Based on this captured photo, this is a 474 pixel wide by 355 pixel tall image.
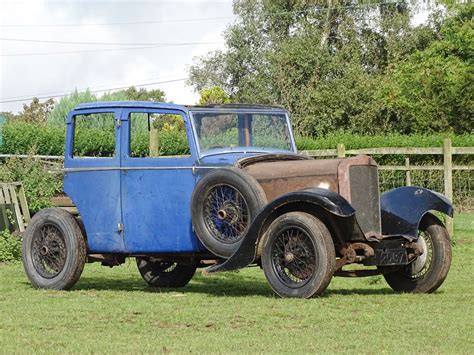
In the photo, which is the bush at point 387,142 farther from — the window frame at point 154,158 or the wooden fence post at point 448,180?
the window frame at point 154,158

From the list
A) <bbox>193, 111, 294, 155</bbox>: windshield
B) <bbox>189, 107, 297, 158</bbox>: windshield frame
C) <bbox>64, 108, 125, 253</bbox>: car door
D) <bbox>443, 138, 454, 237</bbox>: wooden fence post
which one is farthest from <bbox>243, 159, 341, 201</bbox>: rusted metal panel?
<bbox>443, 138, 454, 237</bbox>: wooden fence post

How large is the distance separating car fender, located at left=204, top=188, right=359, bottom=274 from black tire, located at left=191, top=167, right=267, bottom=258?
4.9 inches

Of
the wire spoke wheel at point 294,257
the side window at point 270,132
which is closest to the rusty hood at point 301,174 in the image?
the wire spoke wheel at point 294,257

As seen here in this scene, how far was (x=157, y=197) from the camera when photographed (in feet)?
37.0

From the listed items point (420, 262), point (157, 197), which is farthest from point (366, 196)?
point (157, 197)

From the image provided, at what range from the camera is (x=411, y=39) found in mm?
53750

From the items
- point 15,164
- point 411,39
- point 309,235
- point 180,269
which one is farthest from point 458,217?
point 411,39

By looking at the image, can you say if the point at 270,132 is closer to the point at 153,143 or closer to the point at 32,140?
the point at 153,143

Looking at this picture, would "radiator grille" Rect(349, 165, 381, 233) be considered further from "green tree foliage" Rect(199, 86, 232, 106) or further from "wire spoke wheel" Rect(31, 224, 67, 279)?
"green tree foliage" Rect(199, 86, 232, 106)

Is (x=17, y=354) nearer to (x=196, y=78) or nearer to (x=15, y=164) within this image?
(x=15, y=164)

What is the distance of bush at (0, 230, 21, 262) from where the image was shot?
51.6 ft

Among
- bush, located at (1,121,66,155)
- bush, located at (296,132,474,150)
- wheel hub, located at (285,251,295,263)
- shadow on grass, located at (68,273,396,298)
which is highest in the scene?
bush, located at (1,121,66,155)

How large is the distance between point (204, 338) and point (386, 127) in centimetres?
4380

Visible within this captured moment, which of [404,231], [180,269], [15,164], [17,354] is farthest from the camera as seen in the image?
[15,164]
